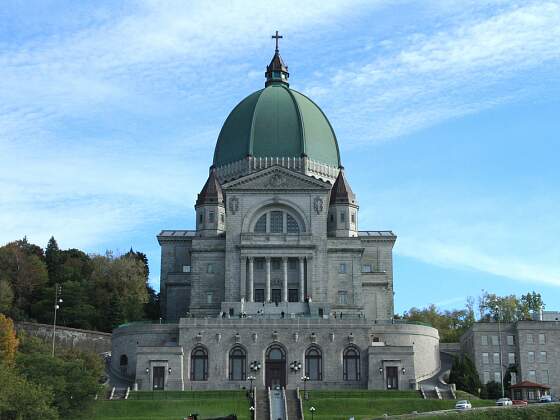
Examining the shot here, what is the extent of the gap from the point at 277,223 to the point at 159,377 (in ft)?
70.2

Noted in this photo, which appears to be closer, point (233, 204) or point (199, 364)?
point (199, 364)

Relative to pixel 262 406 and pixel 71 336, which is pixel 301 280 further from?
pixel 71 336

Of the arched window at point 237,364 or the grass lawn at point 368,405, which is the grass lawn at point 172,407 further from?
the arched window at point 237,364

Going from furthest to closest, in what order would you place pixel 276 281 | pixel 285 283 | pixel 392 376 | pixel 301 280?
pixel 276 281
pixel 301 280
pixel 285 283
pixel 392 376

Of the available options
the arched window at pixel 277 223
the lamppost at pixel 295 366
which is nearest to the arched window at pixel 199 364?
the lamppost at pixel 295 366

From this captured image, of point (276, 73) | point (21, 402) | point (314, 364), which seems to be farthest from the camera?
point (276, 73)

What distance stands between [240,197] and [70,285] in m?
22.7

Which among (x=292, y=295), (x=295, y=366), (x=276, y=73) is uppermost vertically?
(x=276, y=73)

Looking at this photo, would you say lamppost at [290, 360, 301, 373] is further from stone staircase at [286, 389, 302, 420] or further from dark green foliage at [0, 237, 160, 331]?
dark green foliage at [0, 237, 160, 331]

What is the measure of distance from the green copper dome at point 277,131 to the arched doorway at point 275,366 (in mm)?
27935

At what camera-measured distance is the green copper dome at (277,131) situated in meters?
113

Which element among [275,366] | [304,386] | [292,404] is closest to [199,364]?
[275,366]

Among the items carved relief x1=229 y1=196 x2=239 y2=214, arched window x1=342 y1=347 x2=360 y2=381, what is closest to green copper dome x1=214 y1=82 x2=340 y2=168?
carved relief x1=229 y1=196 x2=239 y2=214

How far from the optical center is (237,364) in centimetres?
9088
